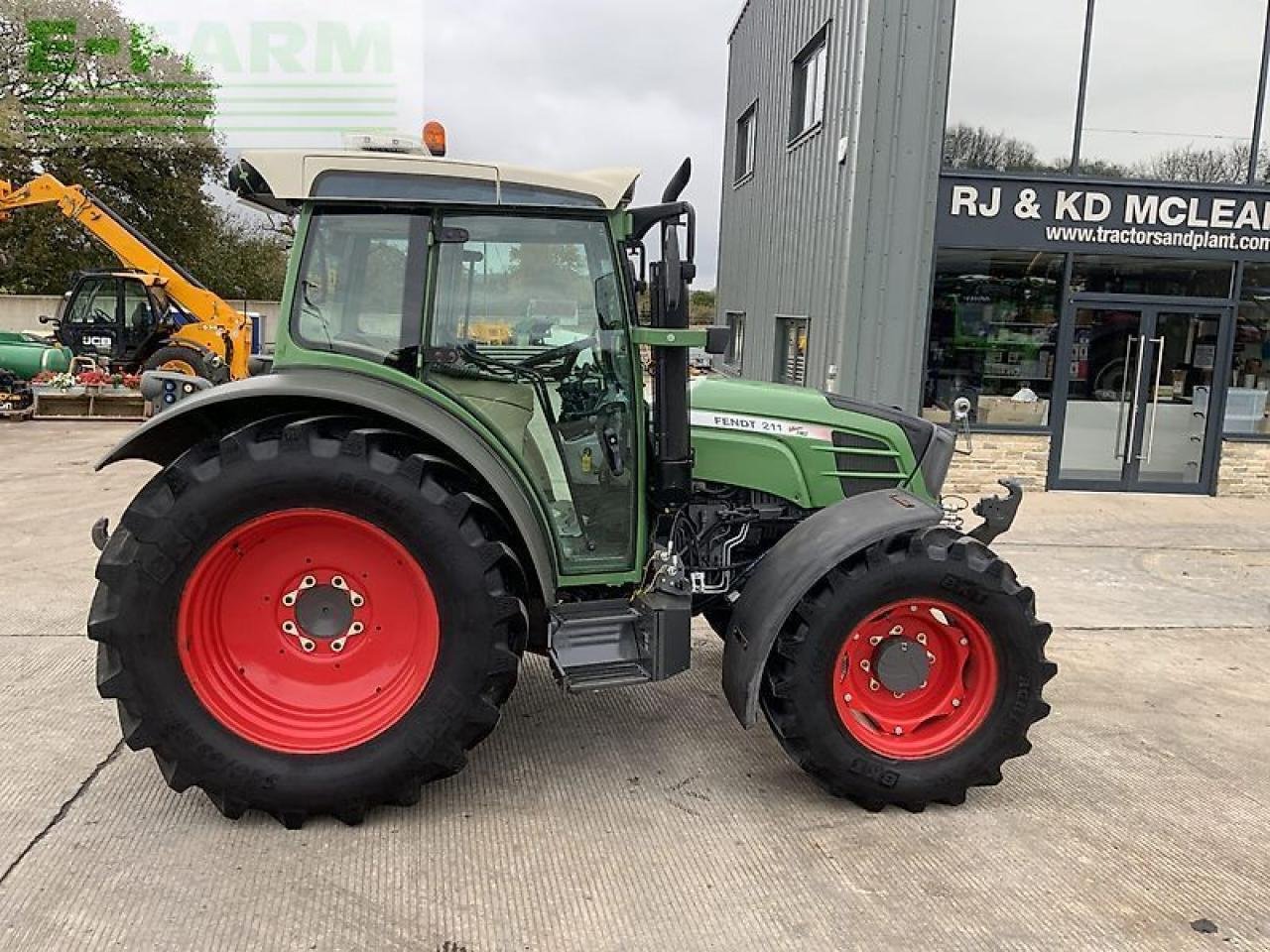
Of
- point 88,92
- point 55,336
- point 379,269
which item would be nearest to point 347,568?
point 379,269

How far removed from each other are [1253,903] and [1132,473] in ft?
26.2

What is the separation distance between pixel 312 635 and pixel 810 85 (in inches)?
415

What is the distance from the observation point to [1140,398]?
10.2m

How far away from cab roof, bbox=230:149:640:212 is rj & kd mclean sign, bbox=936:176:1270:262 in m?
7.13

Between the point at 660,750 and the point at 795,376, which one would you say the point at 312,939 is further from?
the point at 795,376

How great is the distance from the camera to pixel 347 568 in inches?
134

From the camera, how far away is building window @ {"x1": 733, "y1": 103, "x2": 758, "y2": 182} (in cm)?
1583

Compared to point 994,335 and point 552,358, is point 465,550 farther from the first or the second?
point 994,335

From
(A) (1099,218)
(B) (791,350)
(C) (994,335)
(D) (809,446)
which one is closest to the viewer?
(D) (809,446)

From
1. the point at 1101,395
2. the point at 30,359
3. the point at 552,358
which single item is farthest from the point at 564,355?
the point at 30,359

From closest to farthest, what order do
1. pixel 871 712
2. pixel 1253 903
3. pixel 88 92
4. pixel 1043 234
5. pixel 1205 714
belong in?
pixel 1253 903 < pixel 871 712 < pixel 1205 714 < pixel 1043 234 < pixel 88 92

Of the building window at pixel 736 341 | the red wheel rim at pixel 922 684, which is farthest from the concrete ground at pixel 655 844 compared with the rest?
the building window at pixel 736 341

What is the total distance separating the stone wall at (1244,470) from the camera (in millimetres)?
10180

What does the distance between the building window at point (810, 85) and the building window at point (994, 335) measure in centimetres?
252
